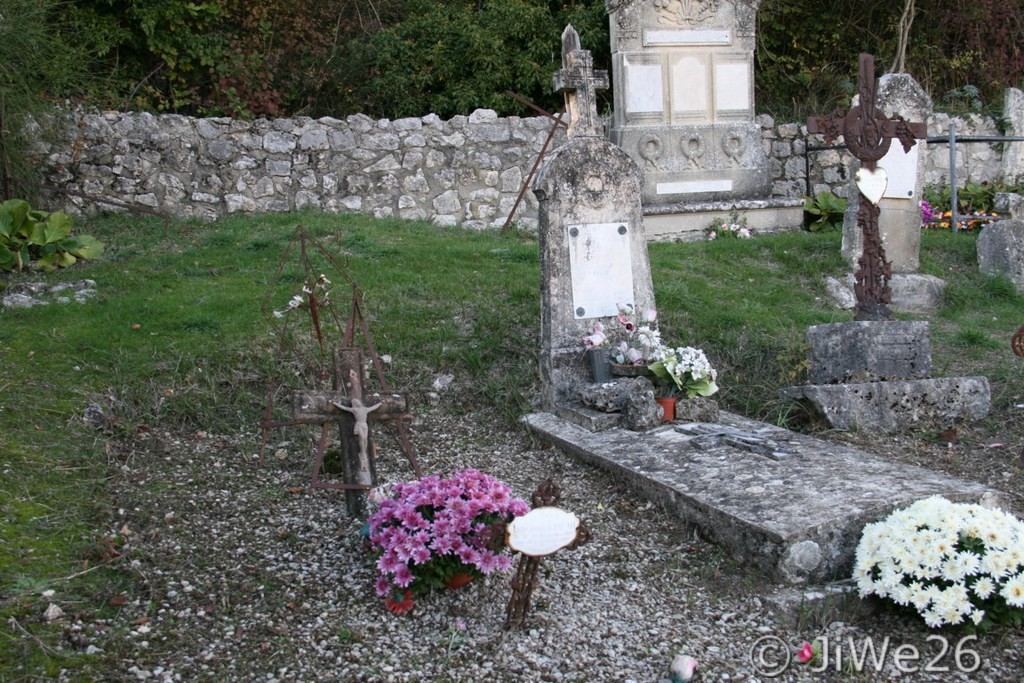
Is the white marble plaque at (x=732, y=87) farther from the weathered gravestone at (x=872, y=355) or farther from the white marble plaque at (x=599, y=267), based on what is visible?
the white marble plaque at (x=599, y=267)

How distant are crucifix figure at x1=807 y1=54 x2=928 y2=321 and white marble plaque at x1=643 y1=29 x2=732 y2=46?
4.81 meters

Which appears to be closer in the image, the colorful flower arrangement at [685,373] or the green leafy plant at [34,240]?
the colorful flower arrangement at [685,373]

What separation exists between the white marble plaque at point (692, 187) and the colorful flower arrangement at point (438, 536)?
768 centimetres

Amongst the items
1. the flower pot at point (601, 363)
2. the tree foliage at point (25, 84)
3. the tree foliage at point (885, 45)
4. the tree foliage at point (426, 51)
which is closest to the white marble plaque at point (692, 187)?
the tree foliage at point (426, 51)

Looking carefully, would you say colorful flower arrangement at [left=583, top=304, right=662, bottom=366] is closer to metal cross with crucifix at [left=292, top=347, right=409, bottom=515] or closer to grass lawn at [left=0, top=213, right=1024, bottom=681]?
grass lawn at [left=0, top=213, right=1024, bottom=681]

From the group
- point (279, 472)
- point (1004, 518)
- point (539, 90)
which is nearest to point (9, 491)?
point (279, 472)

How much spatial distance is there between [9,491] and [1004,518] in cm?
399

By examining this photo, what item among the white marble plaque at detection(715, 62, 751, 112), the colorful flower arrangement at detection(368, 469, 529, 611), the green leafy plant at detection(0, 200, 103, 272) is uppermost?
the white marble plaque at detection(715, 62, 751, 112)

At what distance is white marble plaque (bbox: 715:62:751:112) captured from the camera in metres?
11.1

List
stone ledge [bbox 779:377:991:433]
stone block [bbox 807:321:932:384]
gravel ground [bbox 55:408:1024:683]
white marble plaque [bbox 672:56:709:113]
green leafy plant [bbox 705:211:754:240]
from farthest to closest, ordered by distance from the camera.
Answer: white marble plaque [bbox 672:56:709:113]
green leafy plant [bbox 705:211:754:240]
stone block [bbox 807:321:932:384]
stone ledge [bbox 779:377:991:433]
gravel ground [bbox 55:408:1024:683]

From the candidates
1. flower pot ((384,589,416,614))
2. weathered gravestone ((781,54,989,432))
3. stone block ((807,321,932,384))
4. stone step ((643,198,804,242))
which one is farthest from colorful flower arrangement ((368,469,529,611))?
stone step ((643,198,804,242))

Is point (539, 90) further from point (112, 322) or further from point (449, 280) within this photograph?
point (112, 322)

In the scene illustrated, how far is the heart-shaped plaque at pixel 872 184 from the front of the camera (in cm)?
607

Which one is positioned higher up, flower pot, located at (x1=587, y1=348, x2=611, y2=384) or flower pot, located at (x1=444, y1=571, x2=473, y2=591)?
flower pot, located at (x1=587, y1=348, x2=611, y2=384)
